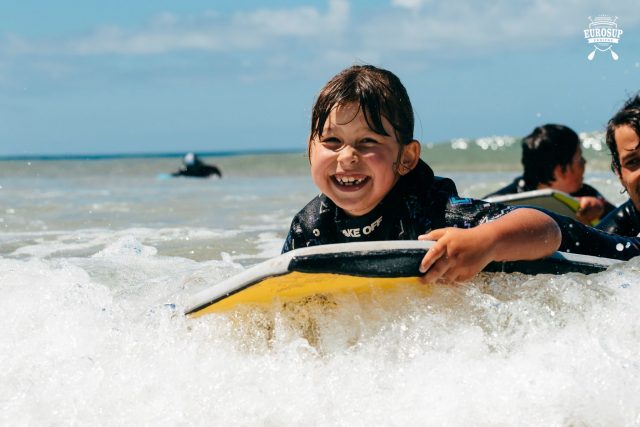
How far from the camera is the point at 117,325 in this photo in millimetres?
2814

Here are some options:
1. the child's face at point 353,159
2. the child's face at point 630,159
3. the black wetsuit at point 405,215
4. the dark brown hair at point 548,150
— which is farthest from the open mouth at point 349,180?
the dark brown hair at point 548,150

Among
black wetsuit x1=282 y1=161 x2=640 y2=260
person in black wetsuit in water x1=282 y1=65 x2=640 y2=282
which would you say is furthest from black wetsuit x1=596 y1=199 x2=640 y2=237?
person in black wetsuit in water x1=282 y1=65 x2=640 y2=282

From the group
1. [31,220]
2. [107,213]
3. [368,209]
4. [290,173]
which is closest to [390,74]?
[368,209]

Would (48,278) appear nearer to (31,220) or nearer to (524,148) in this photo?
(524,148)

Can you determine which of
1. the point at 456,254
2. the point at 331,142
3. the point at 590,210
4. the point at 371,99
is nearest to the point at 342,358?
the point at 456,254

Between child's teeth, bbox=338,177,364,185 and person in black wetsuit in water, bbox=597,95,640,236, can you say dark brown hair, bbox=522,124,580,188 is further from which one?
child's teeth, bbox=338,177,364,185

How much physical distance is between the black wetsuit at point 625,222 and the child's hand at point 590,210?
1.65 m

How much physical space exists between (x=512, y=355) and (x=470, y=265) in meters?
0.28

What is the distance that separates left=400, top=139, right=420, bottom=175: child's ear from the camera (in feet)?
9.38

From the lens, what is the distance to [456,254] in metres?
2.46

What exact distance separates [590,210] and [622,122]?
187 centimetres

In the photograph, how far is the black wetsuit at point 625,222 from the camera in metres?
3.88

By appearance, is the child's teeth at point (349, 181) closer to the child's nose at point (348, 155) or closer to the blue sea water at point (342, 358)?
the child's nose at point (348, 155)

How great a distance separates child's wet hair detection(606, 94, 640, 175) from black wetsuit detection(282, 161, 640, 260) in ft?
3.03
